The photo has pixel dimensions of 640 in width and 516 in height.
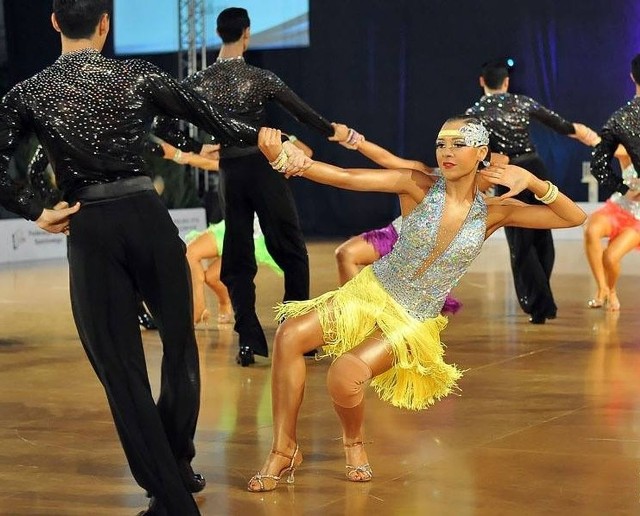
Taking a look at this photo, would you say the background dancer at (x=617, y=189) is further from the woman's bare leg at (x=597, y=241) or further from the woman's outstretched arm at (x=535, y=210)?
the woman's outstretched arm at (x=535, y=210)

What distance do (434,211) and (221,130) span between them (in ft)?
2.79

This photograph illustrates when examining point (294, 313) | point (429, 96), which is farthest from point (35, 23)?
point (294, 313)

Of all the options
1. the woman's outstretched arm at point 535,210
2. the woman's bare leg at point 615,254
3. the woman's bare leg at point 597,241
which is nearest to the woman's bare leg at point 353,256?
the woman's bare leg at point 615,254

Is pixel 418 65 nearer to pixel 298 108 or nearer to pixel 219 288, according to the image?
pixel 219 288

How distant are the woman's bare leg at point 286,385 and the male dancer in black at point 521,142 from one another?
4.36 m

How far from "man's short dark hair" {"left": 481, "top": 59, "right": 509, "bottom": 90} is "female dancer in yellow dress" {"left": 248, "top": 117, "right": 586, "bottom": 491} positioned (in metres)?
4.06

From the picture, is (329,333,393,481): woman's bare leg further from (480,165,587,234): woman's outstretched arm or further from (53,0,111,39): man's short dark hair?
(53,0,111,39): man's short dark hair

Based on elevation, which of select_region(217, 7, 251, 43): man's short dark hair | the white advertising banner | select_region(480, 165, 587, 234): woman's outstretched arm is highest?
select_region(217, 7, 251, 43): man's short dark hair

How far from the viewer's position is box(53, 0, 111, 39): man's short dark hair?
12.2 ft

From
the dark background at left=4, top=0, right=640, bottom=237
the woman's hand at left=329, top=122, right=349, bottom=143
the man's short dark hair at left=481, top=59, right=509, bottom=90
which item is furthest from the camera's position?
the dark background at left=4, top=0, right=640, bottom=237

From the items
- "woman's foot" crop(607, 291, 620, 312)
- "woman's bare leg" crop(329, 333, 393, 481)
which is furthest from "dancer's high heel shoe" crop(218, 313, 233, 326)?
"woman's bare leg" crop(329, 333, 393, 481)

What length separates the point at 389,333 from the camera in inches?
169

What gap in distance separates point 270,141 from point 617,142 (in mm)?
4902

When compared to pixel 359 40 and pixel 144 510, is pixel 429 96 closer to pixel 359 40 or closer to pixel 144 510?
pixel 359 40
